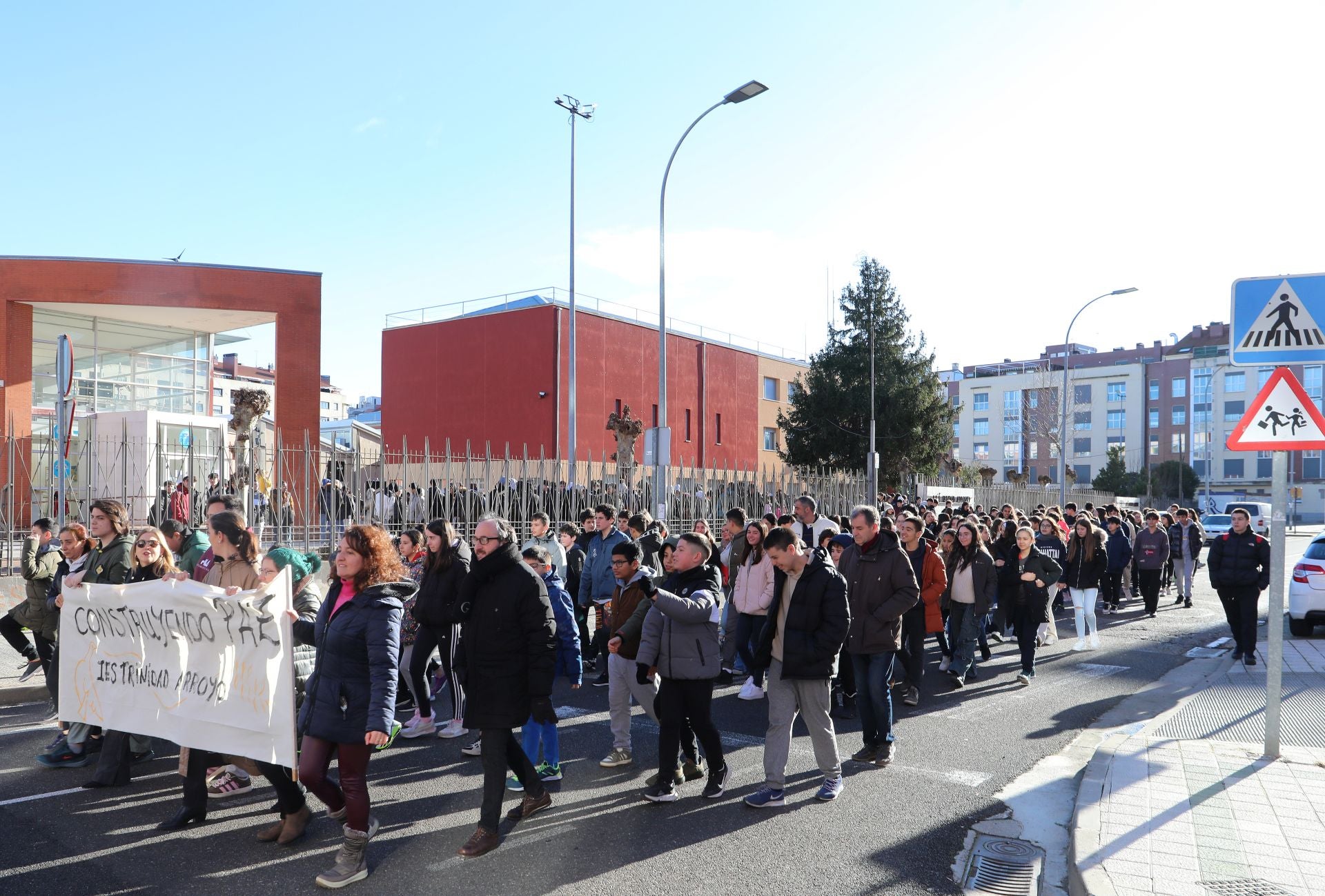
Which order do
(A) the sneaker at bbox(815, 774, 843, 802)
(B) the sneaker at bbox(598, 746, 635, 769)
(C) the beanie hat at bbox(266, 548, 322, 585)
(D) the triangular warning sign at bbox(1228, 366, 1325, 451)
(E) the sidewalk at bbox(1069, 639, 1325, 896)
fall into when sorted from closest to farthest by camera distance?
(E) the sidewalk at bbox(1069, 639, 1325, 896) < (C) the beanie hat at bbox(266, 548, 322, 585) < (A) the sneaker at bbox(815, 774, 843, 802) < (D) the triangular warning sign at bbox(1228, 366, 1325, 451) < (B) the sneaker at bbox(598, 746, 635, 769)

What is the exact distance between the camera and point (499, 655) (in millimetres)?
5164

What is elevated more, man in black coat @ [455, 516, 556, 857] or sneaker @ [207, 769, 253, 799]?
man in black coat @ [455, 516, 556, 857]

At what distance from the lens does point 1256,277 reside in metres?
6.93

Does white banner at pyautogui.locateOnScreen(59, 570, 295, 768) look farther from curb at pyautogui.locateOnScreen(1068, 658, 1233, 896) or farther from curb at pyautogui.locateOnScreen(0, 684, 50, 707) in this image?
Answer: curb at pyautogui.locateOnScreen(1068, 658, 1233, 896)

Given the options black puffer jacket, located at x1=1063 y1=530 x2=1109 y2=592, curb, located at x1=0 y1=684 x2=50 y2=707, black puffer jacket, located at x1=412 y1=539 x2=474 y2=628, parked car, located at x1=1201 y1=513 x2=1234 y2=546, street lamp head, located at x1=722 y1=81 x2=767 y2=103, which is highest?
street lamp head, located at x1=722 y1=81 x2=767 y2=103

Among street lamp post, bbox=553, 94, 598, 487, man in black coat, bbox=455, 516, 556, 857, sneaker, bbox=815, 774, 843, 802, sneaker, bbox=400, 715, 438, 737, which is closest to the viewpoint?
man in black coat, bbox=455, 516, 556, 857

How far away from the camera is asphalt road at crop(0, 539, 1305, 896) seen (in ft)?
15.5

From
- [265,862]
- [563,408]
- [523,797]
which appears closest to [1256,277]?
[523,797]

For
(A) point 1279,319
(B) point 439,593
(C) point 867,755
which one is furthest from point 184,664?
(A) point 1279,319

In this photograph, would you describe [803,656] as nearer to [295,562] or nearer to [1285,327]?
[295,562]

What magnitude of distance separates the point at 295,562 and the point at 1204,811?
5.63m

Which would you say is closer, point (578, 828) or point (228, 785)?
point (578, 828)

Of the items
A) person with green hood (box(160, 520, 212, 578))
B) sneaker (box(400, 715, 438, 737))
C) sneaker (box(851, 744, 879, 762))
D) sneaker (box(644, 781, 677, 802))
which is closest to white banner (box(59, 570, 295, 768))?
person with green hood (box(160, 520, 212, 578))

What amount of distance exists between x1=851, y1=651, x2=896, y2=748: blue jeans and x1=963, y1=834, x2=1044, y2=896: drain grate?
1568 millimetres
